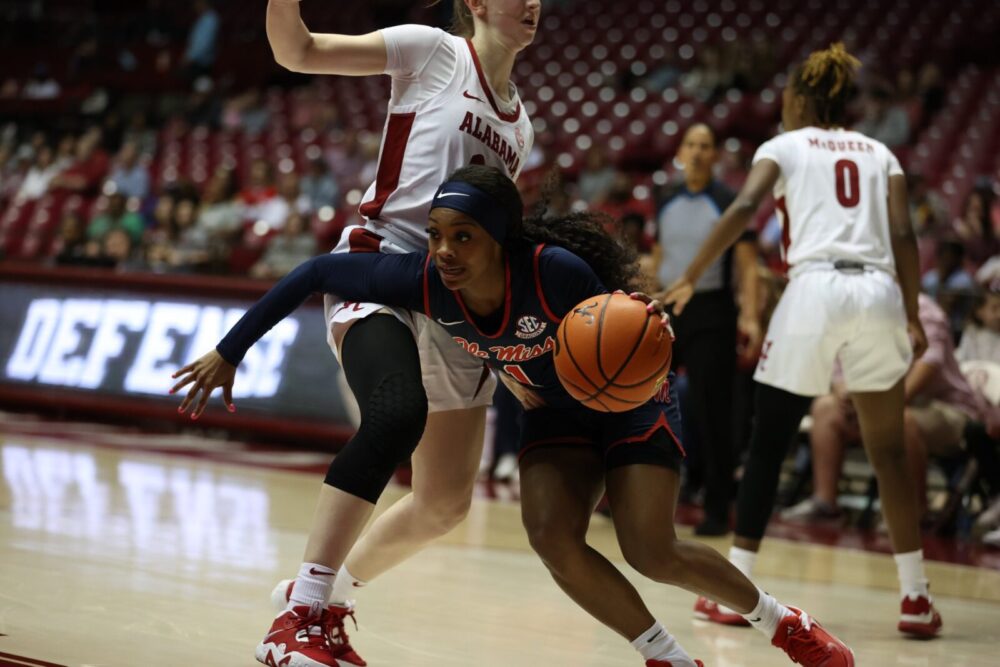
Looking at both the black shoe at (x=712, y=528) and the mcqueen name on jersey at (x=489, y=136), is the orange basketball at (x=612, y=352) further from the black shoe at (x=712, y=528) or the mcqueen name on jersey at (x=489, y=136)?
the black shoe at (x=712, y=528)

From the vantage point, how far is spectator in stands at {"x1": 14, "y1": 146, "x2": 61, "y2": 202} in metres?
15.7

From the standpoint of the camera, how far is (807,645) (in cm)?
350

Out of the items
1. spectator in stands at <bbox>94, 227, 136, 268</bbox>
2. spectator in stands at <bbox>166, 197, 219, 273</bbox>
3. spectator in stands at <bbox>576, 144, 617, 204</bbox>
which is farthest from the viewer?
spectator in stands at <bbox>576, 144, 617, 204</bbox>

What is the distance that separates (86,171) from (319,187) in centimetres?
414

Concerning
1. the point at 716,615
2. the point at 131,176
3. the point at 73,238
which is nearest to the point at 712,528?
the point at 716,615

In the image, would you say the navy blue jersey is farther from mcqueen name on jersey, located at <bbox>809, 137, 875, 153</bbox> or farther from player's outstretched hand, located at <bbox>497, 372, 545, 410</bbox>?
mcqueen name on jersey, located at <bbox>809, 137, 875, 153</bbox>

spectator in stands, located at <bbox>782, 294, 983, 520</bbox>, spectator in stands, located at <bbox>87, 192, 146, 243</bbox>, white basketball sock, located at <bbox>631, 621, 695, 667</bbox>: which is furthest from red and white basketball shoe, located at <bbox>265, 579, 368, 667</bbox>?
spectator in stands, located at <bbox>87, 192, 146, 243</bbox>

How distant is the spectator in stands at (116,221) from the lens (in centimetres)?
1224

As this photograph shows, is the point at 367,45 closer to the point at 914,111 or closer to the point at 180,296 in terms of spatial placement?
the point at 180,296

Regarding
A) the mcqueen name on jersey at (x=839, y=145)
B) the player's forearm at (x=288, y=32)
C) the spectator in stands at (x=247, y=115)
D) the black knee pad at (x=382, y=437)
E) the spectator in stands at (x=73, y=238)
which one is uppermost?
the spectator in stands at (x=247, y=115)

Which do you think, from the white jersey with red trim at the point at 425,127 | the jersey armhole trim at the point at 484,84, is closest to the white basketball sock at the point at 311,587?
the white jersey with red trim at the point at 425,127

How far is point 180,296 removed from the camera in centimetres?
967

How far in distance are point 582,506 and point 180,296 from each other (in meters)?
6.83

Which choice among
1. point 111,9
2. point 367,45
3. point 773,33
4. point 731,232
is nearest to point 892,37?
point 773,33
